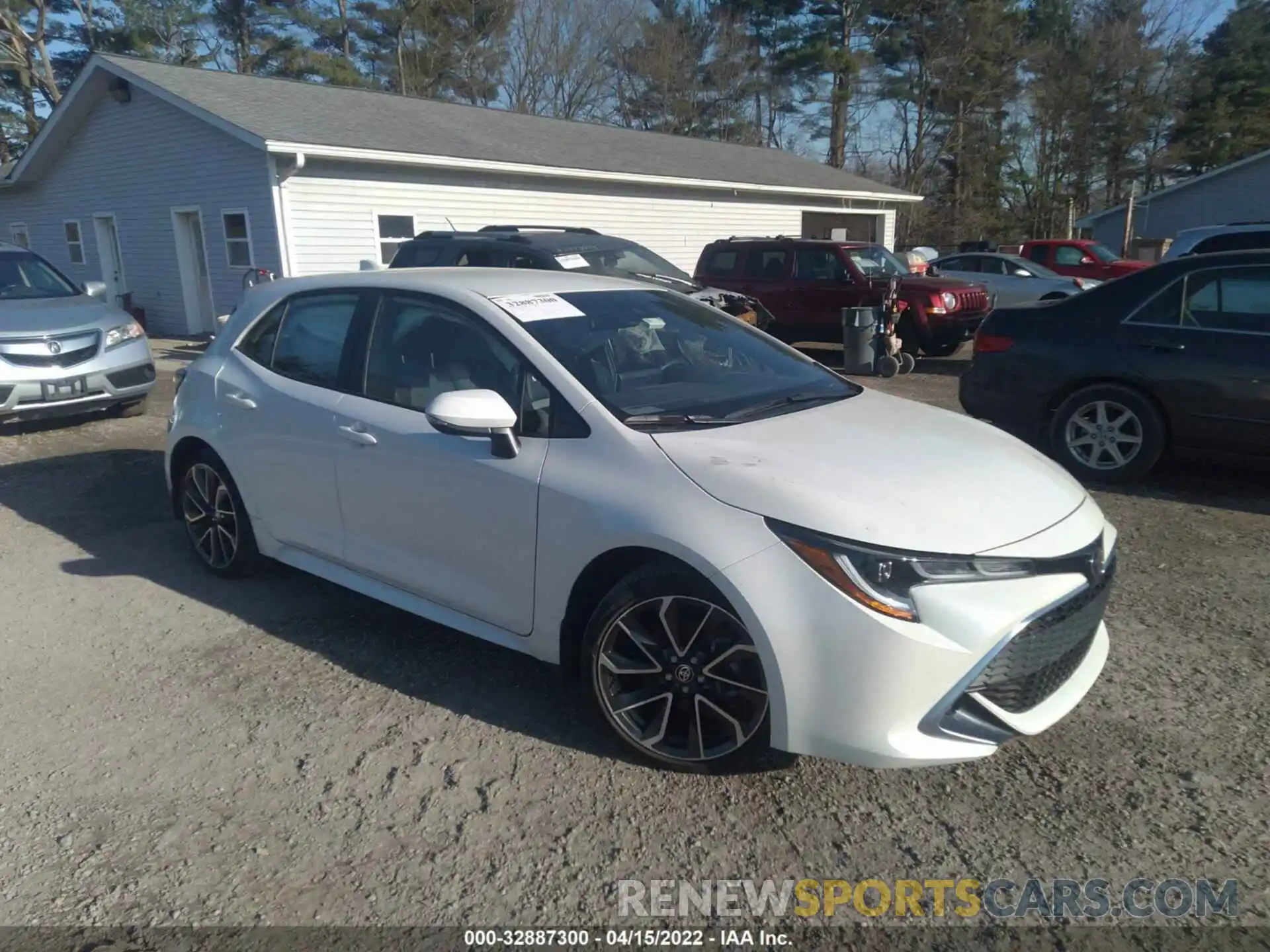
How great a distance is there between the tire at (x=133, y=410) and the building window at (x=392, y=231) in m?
6.80

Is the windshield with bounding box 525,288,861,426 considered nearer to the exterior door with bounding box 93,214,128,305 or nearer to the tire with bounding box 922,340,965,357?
the tire with bounding box 922,340,965,357

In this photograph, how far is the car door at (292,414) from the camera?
409cm

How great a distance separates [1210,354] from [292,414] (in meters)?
5.44

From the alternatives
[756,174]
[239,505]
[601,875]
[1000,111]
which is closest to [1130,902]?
[601,875]

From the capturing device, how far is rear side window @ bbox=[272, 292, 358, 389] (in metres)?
4.16

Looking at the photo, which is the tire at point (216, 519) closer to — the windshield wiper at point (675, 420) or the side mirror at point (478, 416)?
the side mirror at point (478, 416)

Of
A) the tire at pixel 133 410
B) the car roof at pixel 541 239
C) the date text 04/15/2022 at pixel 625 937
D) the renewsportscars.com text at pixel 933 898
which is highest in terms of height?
the car roof at pixel 541 239

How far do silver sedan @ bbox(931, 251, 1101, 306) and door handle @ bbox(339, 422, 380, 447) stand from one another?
1482 cm

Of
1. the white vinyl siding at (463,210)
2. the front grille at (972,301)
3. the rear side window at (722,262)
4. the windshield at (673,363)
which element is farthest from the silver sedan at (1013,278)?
the windshield at (673,363)

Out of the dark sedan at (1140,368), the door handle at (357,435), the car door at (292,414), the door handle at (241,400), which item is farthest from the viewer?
the dark sedan at (1140,368)

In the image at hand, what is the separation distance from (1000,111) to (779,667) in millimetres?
44230

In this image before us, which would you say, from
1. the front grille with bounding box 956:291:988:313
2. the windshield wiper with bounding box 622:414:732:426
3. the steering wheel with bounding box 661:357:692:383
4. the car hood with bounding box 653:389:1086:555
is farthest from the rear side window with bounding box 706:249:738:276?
the windshield wiper with bounding box 622:414:732:426

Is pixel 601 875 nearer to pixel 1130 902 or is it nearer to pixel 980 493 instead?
pixel 1130 902

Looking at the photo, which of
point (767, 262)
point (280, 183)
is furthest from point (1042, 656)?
point (280, 183)
